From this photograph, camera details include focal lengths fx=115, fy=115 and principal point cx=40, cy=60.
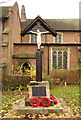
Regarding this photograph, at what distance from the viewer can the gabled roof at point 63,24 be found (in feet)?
71.9

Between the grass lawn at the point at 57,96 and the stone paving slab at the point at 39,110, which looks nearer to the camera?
the stone paving slab at the point at 39,110

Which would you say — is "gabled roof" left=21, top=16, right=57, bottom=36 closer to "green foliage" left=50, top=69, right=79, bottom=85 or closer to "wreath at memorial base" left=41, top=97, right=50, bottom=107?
"wreath at memorial base" left=41, top=97, right=50, bottom=107

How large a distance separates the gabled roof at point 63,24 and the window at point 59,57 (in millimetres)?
7624

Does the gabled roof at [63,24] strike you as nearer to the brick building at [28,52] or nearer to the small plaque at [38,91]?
the brick building at [28,52]

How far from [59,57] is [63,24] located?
10114mm

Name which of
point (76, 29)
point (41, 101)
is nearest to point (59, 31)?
point (76, 29)

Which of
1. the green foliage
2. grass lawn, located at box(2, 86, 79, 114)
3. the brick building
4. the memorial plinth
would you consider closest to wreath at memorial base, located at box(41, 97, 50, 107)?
the memorial plinth

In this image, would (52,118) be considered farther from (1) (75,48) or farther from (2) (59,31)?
(2) (59,31)

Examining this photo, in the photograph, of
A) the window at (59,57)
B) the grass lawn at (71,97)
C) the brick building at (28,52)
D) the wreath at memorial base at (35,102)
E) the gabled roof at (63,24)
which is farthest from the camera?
the gabled roof at (63,24)

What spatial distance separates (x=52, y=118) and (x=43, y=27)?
460 cm

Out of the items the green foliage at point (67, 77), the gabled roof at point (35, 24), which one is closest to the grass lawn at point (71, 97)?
the green foliage at point (67, 77)

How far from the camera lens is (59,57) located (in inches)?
614

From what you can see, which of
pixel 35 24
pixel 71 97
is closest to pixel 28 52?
pixel 35 24

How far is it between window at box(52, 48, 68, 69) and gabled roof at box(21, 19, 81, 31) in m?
7.62
